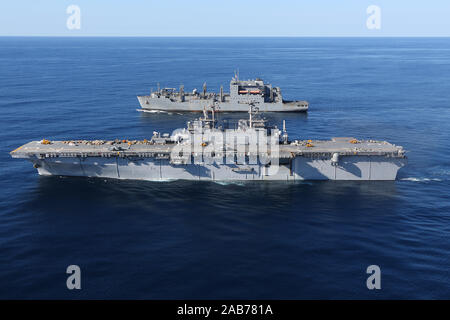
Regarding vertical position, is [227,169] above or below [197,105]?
below

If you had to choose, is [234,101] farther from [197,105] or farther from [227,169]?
[227,169]

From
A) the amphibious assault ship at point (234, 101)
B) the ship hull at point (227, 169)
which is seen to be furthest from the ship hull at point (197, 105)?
the ship hull at point (227, 169)

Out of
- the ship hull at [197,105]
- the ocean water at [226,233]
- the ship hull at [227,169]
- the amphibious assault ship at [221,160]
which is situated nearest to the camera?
the ocean water at [226,233]

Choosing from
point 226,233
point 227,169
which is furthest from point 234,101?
point 226,233

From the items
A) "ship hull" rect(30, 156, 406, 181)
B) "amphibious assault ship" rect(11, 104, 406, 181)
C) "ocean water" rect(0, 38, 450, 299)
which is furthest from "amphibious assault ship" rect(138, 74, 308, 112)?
"ship hull" rect(30, 156, 406, 181)

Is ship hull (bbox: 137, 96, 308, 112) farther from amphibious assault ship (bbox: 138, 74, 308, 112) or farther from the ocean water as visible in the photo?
the ocean water

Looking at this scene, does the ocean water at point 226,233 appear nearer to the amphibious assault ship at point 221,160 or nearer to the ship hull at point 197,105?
the amphibious assault ship at point 221,160

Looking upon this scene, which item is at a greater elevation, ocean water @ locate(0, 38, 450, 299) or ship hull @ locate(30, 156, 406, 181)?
ship hull @ locate(30, 156, 406, 181)
